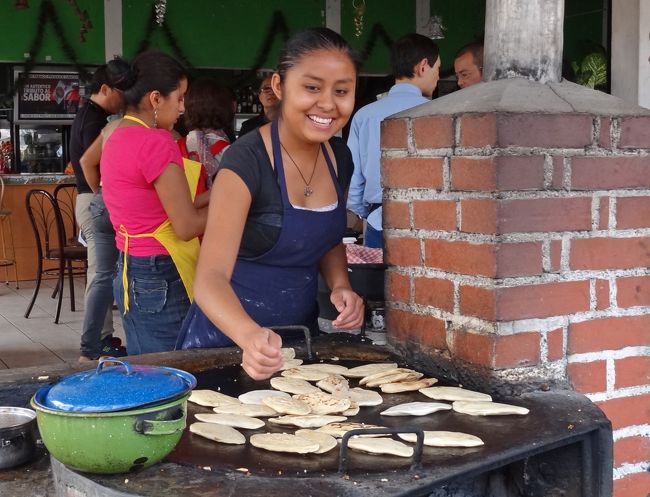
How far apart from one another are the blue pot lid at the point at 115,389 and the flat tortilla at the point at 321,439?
25cm

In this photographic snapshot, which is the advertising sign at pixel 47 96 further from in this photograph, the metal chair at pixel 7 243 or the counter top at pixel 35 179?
the metal chair at pixel 7 243

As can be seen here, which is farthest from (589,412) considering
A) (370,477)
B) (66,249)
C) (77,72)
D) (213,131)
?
(77,72)

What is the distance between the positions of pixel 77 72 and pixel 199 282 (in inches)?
341

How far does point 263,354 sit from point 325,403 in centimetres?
16

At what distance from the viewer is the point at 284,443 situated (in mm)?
1556

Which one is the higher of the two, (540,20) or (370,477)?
(540,20)

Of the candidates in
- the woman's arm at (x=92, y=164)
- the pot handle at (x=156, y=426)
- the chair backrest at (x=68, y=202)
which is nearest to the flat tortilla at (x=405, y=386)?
the pot handle at (x=156, y=426)

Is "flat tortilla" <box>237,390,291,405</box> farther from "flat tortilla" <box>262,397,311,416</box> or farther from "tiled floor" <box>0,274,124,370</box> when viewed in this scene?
"tiled floor" <box>0,274,124,370</box>

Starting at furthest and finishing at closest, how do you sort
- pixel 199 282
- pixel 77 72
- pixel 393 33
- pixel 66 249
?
pixel 393 33, pixel 77 72, pixel 66 249, pixel 199 282

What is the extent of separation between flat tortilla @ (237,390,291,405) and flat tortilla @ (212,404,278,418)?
0.11 feet

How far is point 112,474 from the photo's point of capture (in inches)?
55.1

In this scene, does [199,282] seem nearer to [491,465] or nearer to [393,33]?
[491,465]

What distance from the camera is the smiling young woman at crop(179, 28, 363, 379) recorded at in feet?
6.80

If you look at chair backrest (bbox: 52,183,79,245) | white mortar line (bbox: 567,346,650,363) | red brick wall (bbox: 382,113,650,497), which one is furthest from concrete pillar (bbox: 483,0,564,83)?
chair backrest (bbox: 52,183,79,245)
